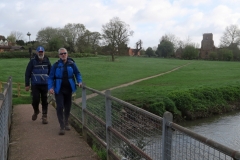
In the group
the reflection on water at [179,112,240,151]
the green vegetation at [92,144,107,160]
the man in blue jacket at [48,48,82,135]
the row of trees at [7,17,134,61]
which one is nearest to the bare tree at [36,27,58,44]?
the row of trees at [7,17,134,61]

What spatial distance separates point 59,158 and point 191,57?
89.2 m

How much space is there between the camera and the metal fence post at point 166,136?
320 centimetres

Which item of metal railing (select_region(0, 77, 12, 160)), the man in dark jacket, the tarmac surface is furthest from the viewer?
the man in dark jacket

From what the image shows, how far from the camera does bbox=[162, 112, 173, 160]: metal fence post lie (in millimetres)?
3199

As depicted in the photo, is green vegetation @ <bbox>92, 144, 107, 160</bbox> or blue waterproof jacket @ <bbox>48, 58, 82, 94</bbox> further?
blue waterproof jacket @ <bbox>48, 58, 82, 94</bbox>

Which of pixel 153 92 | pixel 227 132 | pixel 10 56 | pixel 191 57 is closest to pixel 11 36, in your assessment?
pixel 10 56

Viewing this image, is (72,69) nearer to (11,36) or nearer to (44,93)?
(44,93)

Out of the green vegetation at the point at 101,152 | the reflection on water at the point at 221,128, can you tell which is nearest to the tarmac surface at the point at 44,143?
the green vegetation at the point at 101,152

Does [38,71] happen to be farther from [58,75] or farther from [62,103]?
[62,103]

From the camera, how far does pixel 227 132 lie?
15.1 metres

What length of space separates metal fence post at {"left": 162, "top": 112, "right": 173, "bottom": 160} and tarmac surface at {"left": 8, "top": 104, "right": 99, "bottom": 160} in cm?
239

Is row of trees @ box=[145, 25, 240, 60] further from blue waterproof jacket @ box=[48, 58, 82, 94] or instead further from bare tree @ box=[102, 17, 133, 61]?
blue waterproof jacket @ box=[48, 58, 82, 94]

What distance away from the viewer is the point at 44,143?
6.12 metres

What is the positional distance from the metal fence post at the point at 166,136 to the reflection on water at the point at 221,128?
10078mm
